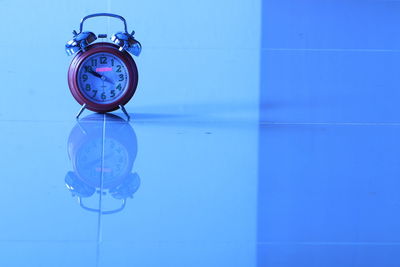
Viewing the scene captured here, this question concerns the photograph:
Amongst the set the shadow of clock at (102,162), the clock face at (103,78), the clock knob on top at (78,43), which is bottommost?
the shadow of clock at (102,162)

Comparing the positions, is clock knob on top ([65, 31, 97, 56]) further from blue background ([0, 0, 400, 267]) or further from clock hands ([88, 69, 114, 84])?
blue background ([0, 0, 400, 267])

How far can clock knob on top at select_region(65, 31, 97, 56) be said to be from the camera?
9.23ft

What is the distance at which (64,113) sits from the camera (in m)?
2.91

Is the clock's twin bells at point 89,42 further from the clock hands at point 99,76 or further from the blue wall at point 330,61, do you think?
the blue wall at point 330,61

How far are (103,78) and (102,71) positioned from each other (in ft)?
0.08

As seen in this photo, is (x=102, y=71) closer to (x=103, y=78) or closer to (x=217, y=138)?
(x=103, y=78)

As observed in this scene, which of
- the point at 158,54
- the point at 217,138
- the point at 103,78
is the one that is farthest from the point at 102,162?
the point at 158,54

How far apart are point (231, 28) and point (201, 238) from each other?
7.81ft

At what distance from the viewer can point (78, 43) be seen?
2.82 meters

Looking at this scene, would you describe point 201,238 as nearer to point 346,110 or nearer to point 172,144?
point 172,144

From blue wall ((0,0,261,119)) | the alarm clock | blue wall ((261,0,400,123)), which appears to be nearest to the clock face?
Answer: the alarm clock

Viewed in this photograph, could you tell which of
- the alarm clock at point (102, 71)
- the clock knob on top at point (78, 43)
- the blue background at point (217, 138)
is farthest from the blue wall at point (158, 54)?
the clock knob on top at point (78, 43)

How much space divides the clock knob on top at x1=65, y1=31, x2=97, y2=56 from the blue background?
0.22 m

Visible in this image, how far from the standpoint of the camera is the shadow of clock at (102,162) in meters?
2.13
